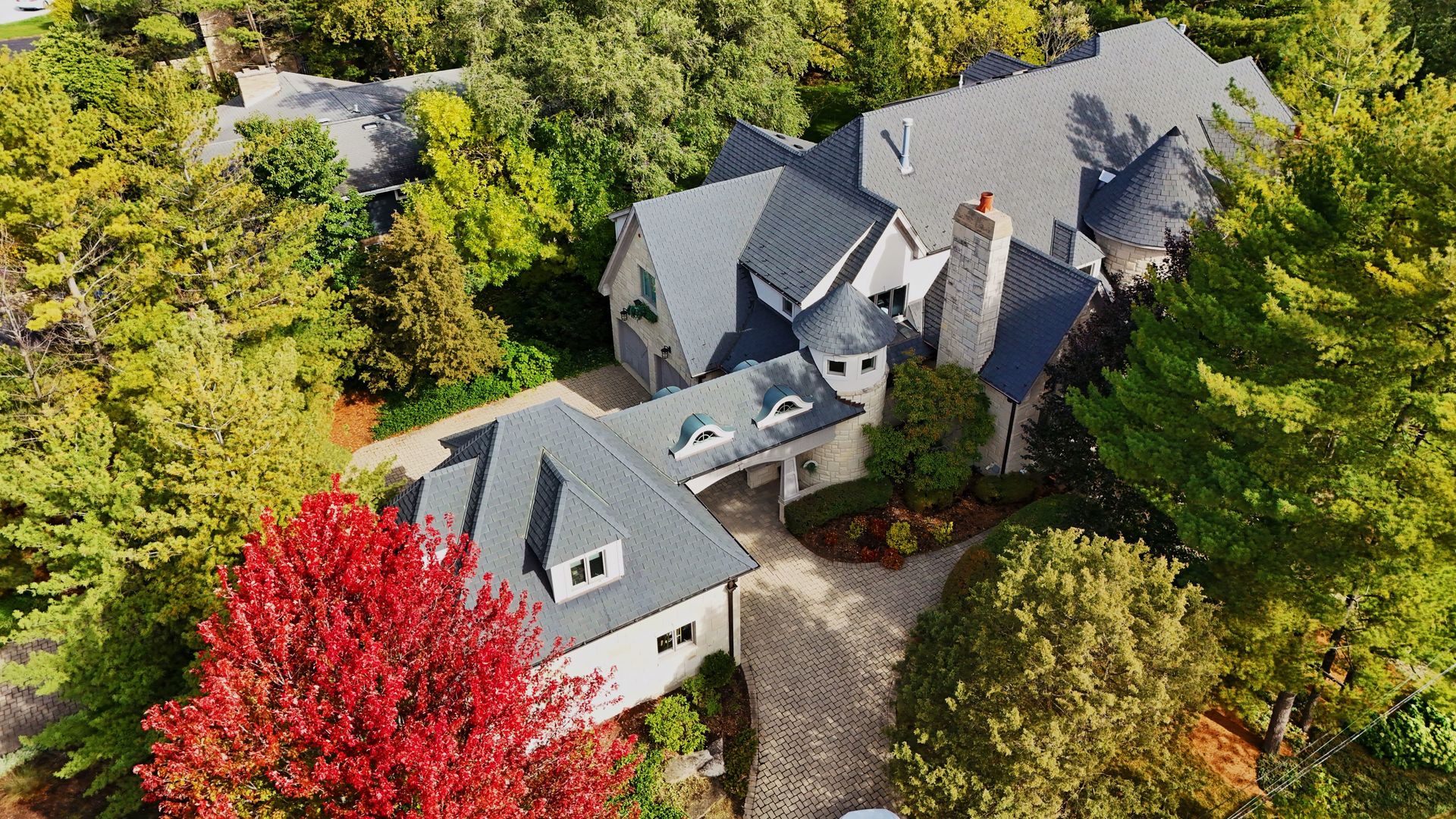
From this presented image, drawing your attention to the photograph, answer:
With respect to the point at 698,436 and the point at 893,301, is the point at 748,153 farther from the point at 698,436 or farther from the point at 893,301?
the point at 698,436

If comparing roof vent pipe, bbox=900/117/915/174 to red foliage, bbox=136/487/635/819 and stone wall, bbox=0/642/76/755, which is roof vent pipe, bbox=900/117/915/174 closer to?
red foliage, bbox=136/487/635/819

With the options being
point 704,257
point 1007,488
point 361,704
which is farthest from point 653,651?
point 704,257

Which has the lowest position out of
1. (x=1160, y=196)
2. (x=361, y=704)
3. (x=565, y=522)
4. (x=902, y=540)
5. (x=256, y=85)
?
(x=902, y=540)

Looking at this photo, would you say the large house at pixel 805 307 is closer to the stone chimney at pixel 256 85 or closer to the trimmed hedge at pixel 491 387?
the trimmed hedge at pixel 491 387

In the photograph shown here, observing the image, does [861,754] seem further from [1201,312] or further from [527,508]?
[1201,312]

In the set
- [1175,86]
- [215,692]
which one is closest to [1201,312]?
[215,692]

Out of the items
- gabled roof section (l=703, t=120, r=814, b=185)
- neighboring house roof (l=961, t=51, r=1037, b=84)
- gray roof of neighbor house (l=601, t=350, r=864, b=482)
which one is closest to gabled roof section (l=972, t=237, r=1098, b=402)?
gray roof of neighbor house (l=601, t=350, r=864, b=482)
